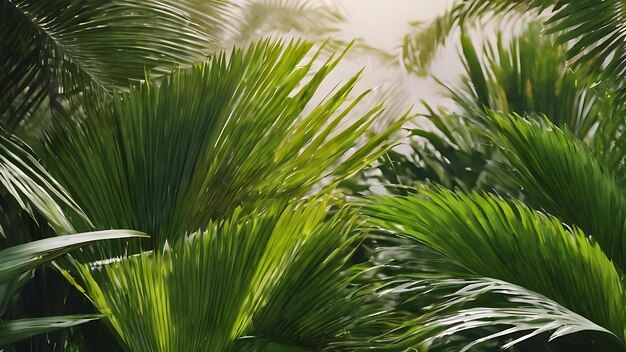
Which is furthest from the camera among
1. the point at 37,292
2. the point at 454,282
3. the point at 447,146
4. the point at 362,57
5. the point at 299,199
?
the point at 362,57

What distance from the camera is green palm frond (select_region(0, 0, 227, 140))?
6.12 feet

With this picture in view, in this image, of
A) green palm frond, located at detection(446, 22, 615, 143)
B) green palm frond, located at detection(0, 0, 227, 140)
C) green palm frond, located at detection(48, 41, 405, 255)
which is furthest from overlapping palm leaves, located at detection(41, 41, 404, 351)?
green palm frond, located at detection(446, 22, 615, 143)

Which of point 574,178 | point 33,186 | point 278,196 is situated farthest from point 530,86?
point 33,186

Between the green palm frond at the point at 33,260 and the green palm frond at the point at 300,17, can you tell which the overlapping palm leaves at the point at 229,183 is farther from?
the green palm frond at the point at 300,17

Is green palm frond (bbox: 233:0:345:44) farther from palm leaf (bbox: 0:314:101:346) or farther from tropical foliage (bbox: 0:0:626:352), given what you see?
palm leaf (bbox: 0:314:101:346)

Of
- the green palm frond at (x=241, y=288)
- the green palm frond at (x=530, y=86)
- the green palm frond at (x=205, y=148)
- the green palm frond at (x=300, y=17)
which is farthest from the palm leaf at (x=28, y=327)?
the green palm frond at (x=300, y=17)

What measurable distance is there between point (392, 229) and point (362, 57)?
102 centimetres

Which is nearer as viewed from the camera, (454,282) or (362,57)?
(454,282)

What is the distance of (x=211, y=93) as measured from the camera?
5.51 feet

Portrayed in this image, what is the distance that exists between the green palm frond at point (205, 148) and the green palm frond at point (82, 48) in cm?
20

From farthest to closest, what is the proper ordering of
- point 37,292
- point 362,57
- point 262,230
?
point 362,57 → point 37,292 → point 262,230

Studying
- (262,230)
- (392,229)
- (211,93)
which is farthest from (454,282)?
(211,93)

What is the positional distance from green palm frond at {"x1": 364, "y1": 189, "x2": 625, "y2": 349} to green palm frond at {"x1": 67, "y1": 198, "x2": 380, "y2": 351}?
13 centimetres

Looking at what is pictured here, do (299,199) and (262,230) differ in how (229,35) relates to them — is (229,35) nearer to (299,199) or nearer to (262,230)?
(299,199)
